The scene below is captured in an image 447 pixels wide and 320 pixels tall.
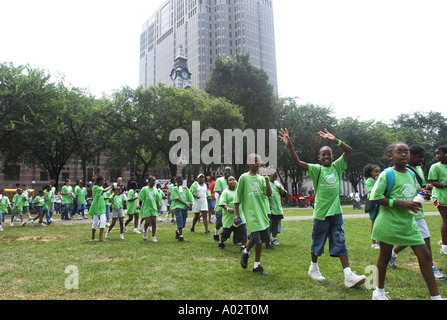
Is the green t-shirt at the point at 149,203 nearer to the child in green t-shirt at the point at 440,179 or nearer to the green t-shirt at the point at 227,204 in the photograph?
the green t-shirt at the point at 227,204

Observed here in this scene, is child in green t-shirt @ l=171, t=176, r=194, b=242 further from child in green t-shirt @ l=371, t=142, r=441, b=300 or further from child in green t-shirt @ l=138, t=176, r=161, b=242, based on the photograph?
child in green t-shirt @ l=371, t=142, r=441, b=300

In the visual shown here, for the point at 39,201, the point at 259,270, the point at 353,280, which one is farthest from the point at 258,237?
the point at 39,201

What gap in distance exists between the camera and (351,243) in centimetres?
819

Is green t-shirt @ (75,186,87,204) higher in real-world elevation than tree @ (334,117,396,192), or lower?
lower

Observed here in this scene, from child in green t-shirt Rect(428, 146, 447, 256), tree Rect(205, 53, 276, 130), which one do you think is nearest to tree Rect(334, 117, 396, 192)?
tree Rect(205, 53, 276, 130)

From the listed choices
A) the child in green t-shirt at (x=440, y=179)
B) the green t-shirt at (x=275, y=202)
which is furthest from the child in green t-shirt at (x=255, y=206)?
the child in green t-shirt at (x=440, y=179)

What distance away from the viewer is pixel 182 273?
5.31 meters

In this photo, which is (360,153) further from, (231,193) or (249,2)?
(249,2)

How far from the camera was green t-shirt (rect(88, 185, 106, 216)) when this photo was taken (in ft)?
31.1

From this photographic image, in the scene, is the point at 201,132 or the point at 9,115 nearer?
the point at 9,115

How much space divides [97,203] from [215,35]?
101 meters
